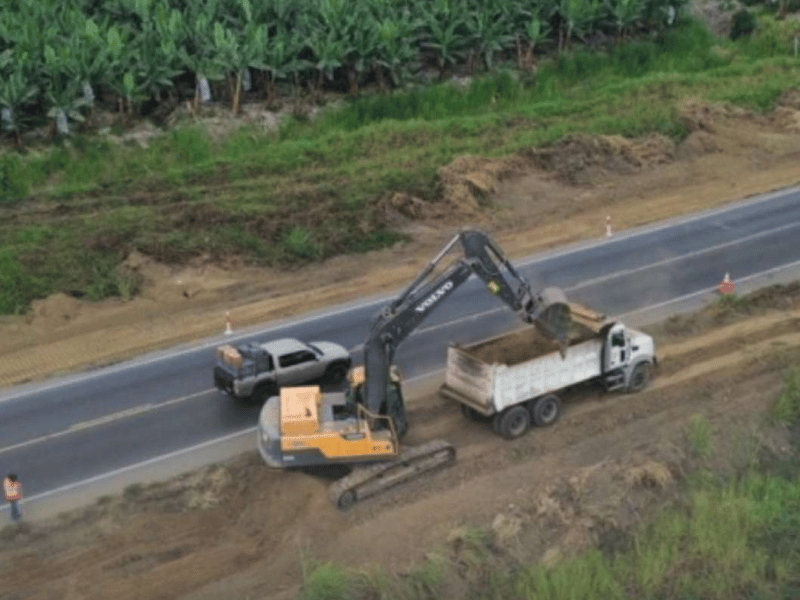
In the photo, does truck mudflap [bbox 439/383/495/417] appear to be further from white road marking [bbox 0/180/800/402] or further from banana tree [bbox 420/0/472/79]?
banana tree [bbox 420/0/472/79]

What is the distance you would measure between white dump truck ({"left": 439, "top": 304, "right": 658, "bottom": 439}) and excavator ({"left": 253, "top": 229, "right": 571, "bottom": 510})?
144cm

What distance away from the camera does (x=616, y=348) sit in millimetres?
28344

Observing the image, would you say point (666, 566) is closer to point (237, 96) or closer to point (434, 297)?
point (434, 297)

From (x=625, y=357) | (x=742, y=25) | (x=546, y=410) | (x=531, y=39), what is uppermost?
(x=531, y=39)

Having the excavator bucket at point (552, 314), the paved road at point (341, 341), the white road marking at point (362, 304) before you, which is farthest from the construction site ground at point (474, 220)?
the excavator bucket at point (552, 314)

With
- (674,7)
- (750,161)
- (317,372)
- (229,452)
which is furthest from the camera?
(674,7)

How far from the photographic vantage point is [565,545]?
23.2m

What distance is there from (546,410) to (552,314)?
8.23 feet

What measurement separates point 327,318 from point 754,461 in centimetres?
1421

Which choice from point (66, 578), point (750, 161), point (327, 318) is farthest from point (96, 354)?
point (750, 161)

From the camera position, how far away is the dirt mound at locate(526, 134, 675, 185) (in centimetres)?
4631

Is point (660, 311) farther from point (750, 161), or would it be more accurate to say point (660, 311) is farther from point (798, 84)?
point (798, 84)

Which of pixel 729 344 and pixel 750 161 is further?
pixel 750 161

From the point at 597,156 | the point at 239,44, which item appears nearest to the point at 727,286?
the point at 597,156
